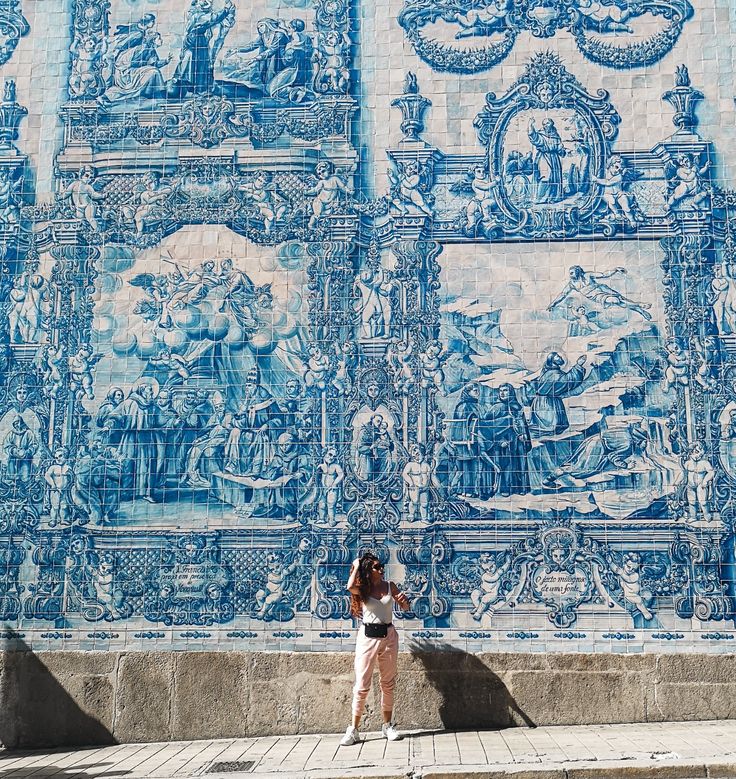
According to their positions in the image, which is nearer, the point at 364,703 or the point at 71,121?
the point at 364,703

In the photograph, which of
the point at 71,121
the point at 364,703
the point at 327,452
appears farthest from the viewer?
the point at 71,121

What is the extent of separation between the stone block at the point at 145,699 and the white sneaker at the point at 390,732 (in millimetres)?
1625

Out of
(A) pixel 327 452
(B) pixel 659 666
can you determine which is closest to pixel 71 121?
(A) pixel 327 452

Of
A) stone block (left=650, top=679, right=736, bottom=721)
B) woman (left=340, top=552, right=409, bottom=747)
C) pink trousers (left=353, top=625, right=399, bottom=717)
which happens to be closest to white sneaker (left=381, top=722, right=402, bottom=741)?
woman (left=340, top=552, right=409, bottom=747)

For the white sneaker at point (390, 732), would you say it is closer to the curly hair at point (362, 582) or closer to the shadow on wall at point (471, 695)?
the shadow on wall at point (471, 695)

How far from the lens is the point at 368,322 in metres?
7.67

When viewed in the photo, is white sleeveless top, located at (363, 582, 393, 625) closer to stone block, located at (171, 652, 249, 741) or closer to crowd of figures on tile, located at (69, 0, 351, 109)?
stone block, located at (171, 652, 249, 741)

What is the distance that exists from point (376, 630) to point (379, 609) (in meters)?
0.15

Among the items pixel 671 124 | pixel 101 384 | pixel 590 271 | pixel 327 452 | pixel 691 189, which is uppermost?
pixel 671 124

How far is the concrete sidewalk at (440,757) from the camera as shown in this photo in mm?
5852

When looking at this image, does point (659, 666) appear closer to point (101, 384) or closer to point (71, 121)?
point (101, 384)

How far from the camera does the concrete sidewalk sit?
230 inches

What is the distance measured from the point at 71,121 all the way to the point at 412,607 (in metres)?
4.86

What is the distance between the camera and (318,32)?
8.12 metres
